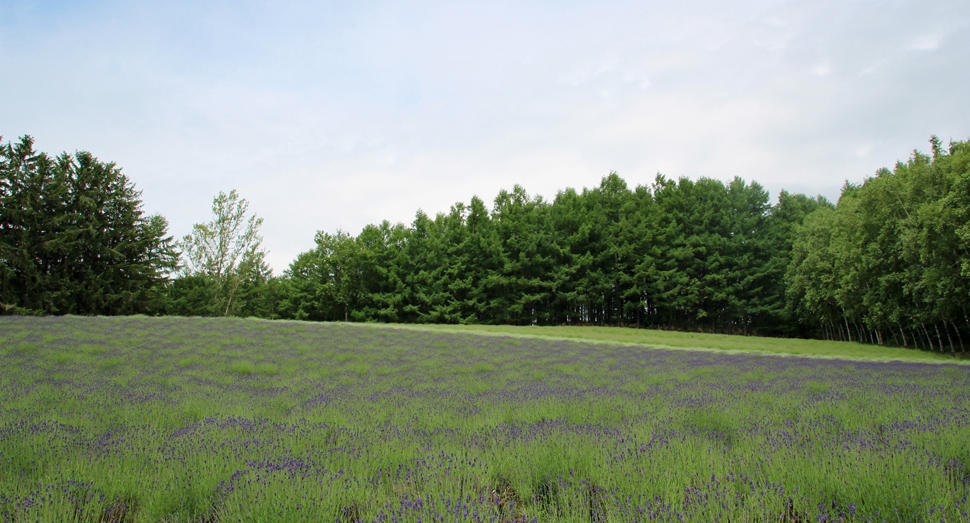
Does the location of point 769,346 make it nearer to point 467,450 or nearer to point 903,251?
point 903,251

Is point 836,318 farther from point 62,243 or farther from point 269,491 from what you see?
point 62,243

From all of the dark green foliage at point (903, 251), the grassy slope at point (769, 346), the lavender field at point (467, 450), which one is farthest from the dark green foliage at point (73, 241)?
the dark green foliage at point (903, 251)

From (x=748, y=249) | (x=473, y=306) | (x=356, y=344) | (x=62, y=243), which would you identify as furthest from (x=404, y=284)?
(x=748, y=249)

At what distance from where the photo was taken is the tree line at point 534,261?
32.1 meters

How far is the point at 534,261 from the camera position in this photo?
4481cm

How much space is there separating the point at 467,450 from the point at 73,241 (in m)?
44.9

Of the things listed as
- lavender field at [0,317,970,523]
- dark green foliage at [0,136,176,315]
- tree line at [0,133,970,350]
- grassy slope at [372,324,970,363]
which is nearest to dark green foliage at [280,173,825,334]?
tree line at [0,133,970,350]

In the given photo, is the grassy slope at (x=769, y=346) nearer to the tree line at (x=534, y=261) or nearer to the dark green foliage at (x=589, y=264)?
the tree line at (x=534, y=261)

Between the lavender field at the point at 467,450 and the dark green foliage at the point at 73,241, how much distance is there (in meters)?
35.1

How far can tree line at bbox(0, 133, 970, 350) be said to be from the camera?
3209 centimetres

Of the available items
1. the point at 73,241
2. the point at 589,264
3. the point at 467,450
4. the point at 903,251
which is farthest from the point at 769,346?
the point at 73,241

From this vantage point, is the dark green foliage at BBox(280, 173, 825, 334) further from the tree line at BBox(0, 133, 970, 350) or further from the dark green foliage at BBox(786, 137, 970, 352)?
the dark green foliage at BBox(786, 137, 970, 352)

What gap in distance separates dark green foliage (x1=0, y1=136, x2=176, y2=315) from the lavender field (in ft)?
115

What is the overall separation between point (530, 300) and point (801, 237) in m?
27.0
